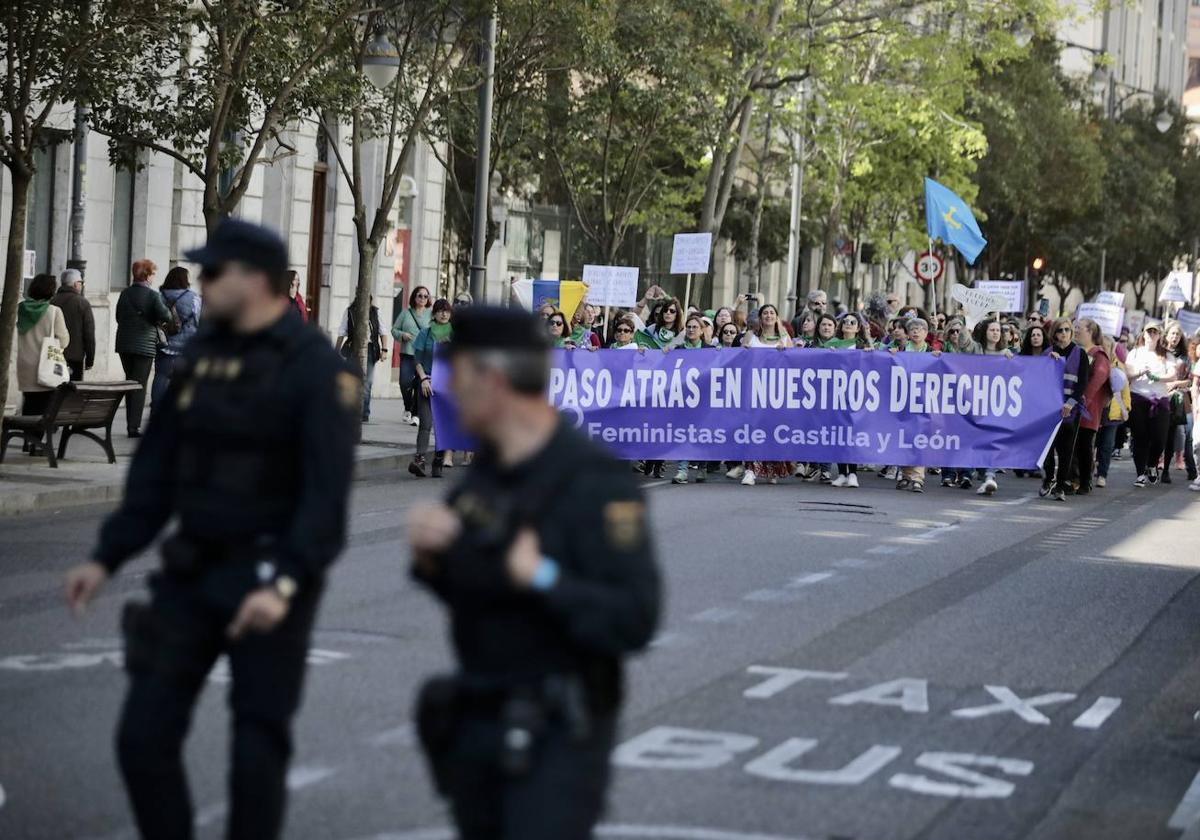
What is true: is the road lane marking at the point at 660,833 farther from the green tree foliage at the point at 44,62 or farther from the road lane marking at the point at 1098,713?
the green tree foliage at the point at 44,62

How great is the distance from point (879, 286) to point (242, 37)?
193ft

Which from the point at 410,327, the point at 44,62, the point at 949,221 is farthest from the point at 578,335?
the point at 949,221

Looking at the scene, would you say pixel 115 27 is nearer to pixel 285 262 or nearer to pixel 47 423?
pixel 47 423

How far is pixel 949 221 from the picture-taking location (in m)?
33.0

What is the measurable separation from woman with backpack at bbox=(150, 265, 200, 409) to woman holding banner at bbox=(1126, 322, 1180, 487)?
35.1ft

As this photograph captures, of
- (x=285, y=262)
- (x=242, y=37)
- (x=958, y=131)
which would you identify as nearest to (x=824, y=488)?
(x=242, y=37)

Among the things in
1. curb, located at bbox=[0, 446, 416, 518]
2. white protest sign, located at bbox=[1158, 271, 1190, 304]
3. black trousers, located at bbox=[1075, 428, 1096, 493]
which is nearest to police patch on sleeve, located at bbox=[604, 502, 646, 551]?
curb, located at bbox=[0, 446, 416, 518]

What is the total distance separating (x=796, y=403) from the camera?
21781mm

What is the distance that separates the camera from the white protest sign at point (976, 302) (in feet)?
104

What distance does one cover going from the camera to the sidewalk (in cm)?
1618

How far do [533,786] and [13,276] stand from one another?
1435 centimetres

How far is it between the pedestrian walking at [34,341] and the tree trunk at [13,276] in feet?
2.32

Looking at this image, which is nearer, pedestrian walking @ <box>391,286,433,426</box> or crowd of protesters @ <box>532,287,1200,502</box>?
crowd of protesters @ <box>532,287,1200,502</box>

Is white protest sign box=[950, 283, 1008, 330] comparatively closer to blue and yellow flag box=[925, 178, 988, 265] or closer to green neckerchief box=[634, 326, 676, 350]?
blue and yellow flag box=[925, 178, 988, 265]
